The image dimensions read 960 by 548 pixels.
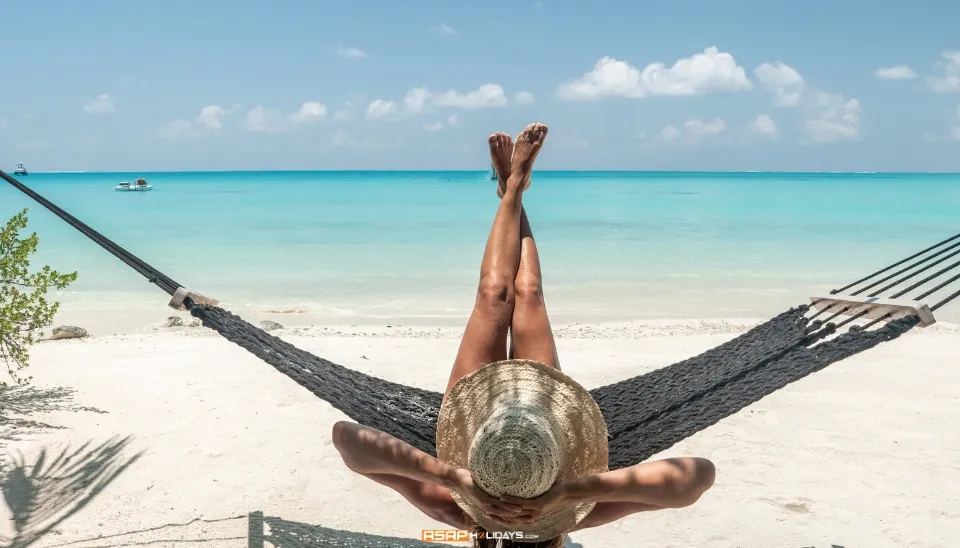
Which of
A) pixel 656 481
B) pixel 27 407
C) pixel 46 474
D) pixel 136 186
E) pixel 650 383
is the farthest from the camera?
pixel 136 186

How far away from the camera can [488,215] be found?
73.6ft

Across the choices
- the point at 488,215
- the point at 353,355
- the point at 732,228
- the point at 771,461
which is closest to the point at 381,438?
the point at 771,461

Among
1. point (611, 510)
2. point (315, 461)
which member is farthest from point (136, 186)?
point (611, 510)

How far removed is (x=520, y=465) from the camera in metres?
1.21

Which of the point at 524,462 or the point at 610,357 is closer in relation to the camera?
the point at 524,462

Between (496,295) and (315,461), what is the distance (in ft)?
4.17

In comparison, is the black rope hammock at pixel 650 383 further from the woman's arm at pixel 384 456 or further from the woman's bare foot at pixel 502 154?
the woman's bare foot at pixel 502 154

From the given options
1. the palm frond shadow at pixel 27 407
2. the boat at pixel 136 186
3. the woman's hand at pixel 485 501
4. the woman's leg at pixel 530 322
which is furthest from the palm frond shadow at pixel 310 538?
the boat at pixel 136 186

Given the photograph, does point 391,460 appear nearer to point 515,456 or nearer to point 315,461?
point 515,456

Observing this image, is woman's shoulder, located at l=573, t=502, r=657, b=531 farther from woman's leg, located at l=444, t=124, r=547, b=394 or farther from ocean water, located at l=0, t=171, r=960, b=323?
ocean water, located at l=0, t=171, r=960, b=323

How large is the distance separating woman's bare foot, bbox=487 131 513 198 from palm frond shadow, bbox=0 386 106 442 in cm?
217

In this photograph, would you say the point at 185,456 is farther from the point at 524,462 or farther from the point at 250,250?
the point at 250,250

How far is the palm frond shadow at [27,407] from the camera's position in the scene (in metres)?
2.99

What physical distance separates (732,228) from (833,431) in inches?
588
